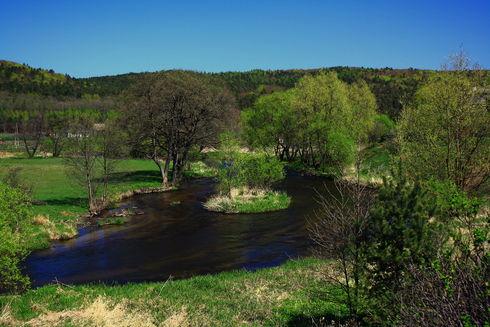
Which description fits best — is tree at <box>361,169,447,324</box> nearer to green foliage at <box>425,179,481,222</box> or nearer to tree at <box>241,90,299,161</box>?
green foliage at <box>425,179,481,222</box>

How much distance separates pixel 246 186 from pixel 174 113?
44.3 feet

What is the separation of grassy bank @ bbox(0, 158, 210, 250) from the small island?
473 inches

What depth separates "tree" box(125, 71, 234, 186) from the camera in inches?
2020

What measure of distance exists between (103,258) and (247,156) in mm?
20198

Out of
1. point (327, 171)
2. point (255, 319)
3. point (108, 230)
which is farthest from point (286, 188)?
point (255, 319)

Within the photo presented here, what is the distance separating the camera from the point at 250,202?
42.6 m

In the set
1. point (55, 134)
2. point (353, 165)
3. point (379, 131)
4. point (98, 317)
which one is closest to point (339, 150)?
point (353, 165)

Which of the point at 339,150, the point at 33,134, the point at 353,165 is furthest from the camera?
the point at 33,134

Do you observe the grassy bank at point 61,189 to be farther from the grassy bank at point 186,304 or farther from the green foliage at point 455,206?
the green foliage at point 455,206

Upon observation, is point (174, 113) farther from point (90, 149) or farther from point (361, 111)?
point (361, 111)

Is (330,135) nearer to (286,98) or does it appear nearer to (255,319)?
(286,98)

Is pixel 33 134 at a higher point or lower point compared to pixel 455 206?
higher

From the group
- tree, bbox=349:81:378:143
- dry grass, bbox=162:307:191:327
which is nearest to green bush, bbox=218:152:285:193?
tree, bbox=349:81:378:143

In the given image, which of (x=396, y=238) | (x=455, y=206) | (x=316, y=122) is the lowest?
(x=396, y=238)
